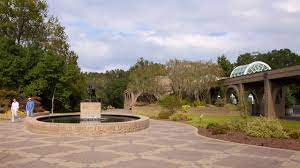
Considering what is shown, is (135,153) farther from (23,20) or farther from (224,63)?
(224,63)

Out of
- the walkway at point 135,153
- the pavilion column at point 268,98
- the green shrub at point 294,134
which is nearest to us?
the walkway at point 135,153

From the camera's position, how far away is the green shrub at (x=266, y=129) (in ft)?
52.6

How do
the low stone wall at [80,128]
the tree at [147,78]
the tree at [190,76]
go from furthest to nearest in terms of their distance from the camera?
the tree at [147,78]
the tree at [190,76]
the low stone wall at [80,128]

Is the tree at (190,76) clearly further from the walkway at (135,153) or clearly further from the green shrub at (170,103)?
the walkway at (135,153)

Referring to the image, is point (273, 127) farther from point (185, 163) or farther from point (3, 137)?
point (3, 137)

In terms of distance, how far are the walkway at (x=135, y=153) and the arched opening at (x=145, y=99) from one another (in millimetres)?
39577

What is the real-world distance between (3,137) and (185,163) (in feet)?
32.6

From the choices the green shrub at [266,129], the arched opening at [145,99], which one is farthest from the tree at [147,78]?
the green shrub at [266,129]

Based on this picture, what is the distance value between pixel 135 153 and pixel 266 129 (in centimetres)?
708

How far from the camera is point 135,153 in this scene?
12.3 metres

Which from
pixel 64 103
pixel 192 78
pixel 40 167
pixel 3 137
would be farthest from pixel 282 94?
pixel 40 167

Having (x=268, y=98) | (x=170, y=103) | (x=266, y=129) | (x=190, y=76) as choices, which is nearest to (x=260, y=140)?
→ (x=266, y=129)

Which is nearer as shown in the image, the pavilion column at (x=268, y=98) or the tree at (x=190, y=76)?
the pavilion column at (x=268, y=98)

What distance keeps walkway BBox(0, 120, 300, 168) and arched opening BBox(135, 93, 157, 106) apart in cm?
3958
